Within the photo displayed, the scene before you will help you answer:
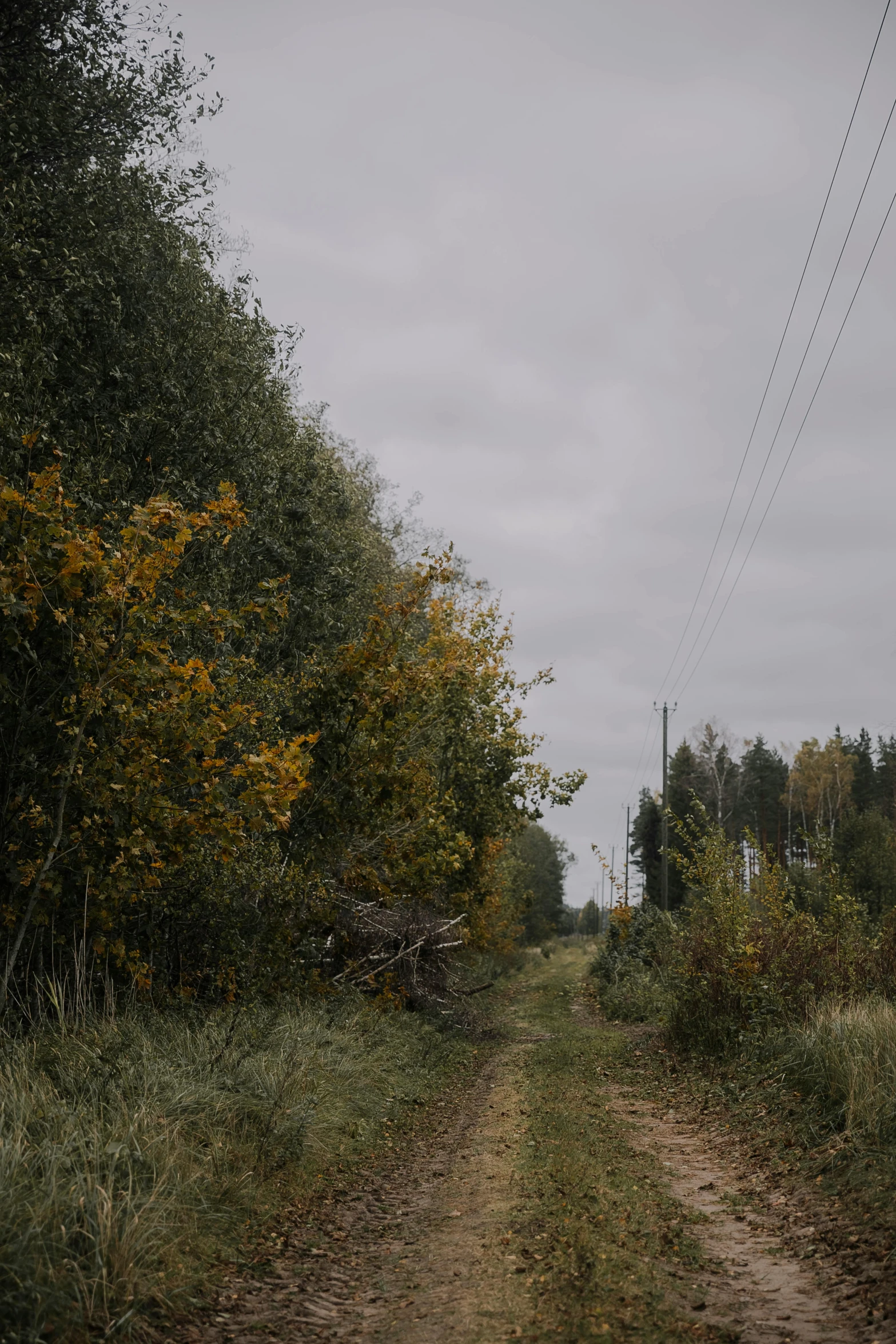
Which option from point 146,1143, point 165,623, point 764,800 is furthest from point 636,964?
point 764,800

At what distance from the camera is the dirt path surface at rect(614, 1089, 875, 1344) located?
4.31 metres

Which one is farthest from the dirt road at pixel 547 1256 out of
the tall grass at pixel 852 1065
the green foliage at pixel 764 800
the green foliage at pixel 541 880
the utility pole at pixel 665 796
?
the green foliage at pixel 764 800

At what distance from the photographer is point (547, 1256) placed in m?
5.18

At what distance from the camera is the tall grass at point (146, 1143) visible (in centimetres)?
413

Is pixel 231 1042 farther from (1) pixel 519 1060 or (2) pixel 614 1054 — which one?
(2) pixel 614 1054

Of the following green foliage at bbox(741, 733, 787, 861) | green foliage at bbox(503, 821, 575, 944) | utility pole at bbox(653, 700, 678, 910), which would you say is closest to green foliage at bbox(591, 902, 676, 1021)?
utility pole at bbox(653, 700, 678, 910)

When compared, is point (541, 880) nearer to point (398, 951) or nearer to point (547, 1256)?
point (398, 951)

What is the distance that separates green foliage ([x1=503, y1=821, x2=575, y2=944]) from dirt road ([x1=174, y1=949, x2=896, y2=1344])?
35.1m

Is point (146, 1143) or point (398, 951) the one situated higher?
point (398, 951)

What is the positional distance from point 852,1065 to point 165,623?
22.7 ft

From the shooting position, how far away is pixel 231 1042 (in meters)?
7.87

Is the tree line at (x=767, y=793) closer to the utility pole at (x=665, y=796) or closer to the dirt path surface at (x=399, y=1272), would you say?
the utility pole at (x=665, y=796)

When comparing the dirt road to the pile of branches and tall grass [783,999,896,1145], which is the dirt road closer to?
tall grass [783,999,896,1145]

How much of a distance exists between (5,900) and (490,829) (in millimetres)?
13586
